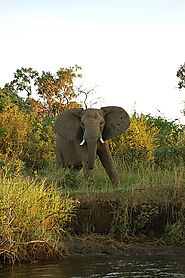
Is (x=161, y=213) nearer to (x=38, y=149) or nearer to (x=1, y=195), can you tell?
(x=1, y=195)

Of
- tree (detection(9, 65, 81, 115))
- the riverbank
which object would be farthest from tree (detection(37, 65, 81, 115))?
the riverbank

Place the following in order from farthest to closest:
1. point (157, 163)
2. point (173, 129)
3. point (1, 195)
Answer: point (173, 129) < point (157, 163) < point (1, 195)

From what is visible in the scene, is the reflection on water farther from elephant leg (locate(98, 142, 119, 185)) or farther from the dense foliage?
the dense foliage

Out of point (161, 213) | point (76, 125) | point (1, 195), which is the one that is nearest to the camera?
point (1, 195)

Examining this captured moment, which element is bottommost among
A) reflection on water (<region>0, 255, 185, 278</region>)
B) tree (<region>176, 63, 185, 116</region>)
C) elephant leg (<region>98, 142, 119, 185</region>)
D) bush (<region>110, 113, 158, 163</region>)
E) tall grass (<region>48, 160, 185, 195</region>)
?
reflection on water (<region>0, 255, 185, 278</region>)

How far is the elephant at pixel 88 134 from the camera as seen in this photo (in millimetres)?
13389

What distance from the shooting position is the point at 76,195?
11711 mm

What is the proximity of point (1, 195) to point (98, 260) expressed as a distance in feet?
6.14

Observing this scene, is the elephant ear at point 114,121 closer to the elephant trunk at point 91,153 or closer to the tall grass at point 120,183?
the elephant trunk at point 91,153

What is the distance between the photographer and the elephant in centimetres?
1339

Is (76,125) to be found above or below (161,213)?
above

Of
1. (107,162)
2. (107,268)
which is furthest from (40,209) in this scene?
(107,162)

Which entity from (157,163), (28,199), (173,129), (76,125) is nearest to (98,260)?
(28,199)

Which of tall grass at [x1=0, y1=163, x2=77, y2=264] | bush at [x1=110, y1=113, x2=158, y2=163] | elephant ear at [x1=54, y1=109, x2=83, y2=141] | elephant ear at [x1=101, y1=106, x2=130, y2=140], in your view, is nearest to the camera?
tall grass at [x1=0, y1=163, x2=77, y2=264]
